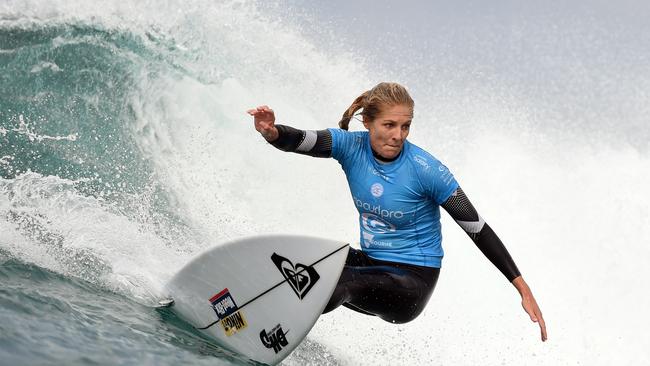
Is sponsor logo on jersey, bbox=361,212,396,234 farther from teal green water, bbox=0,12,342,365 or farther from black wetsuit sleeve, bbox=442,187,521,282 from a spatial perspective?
teal green water, bbox=0,12,342,365

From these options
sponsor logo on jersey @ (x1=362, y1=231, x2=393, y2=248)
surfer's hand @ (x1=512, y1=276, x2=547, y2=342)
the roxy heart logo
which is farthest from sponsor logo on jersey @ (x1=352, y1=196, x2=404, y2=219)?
surfer's hand @ (x1=512, y1=276, x2=547, y2=342)

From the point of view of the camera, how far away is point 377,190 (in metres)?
3.90

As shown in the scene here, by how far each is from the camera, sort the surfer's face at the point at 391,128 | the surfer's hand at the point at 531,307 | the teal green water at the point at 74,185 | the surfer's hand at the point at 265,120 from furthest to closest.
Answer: the surfer's hand at the point at 265,120 < the surfer's face at the point at 391,128 < the surfer's hand at the point at 531,307 < the teal green water at the point at 74,185

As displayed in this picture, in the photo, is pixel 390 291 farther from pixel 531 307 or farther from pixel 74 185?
pixel 74 185

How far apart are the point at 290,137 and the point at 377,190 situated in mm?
583

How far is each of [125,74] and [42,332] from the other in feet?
23.7

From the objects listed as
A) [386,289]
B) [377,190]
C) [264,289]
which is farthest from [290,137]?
[386,289]

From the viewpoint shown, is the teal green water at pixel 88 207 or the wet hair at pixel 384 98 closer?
the teal green water at pixel 88 207

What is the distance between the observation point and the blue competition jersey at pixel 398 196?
385 centimetres

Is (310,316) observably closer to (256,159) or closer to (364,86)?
(256,159)

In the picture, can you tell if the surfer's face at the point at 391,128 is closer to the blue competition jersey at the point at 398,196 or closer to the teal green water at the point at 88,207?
the blue competition jersey at the point at 398,196

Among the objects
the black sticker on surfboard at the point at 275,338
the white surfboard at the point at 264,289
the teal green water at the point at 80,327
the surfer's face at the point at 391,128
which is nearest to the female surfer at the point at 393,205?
the surfer's face at the point at 391,128

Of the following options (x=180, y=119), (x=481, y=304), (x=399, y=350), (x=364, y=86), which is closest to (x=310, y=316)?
(x=399, y=350)

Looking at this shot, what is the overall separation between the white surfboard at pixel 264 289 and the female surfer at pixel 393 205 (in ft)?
0.42
